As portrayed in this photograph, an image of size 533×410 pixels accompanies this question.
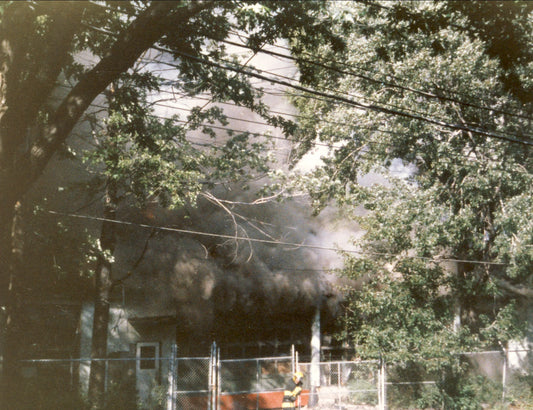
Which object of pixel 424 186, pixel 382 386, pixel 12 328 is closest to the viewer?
pixel 12 328

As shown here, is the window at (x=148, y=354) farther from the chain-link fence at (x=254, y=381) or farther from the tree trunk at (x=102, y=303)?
the tree trunk at (x=102, y=303)

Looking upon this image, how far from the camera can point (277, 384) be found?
21062 mm

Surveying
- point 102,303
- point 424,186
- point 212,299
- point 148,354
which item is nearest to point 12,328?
point 102,303

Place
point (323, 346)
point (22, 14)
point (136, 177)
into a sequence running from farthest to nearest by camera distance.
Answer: point (323, 346) < point (136, 177) < point (22, 14)

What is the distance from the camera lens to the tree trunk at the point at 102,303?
14.0 metres

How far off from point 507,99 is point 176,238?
11.7 meters

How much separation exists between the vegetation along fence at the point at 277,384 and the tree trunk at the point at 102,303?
2.47ft

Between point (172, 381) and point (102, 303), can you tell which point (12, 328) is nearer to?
point (102, 303)

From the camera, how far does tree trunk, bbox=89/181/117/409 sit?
14.0 metres

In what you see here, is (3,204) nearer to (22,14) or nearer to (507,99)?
(22,14)

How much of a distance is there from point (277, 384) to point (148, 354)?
530cm

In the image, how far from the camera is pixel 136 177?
13.5 m

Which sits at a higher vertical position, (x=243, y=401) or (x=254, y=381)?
(x=254, y=381)

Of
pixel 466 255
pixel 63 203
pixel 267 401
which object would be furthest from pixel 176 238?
pixel 466 255
